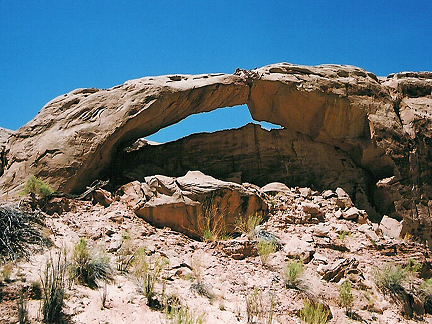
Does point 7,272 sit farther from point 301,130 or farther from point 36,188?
point 301,130

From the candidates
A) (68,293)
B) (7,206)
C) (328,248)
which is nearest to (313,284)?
(328,248)

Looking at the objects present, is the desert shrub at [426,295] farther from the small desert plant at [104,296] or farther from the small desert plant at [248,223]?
the small desert plant at [104,296]

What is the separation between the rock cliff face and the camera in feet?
37.1

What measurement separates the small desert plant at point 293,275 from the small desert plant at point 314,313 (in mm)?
538

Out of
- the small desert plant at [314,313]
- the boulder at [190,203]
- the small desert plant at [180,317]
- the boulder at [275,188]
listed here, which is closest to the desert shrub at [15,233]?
the boulder at [190,203]

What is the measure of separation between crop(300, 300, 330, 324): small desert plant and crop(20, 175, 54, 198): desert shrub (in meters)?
5.46

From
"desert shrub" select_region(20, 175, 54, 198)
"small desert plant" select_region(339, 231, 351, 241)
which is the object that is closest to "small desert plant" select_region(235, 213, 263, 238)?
"small desert plant" select_region(339, 231, 351, 241)

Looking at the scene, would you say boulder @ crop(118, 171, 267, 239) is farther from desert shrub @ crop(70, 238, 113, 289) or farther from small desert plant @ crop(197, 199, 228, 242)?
desert shrub @ crop(70, 238, 113, 289)

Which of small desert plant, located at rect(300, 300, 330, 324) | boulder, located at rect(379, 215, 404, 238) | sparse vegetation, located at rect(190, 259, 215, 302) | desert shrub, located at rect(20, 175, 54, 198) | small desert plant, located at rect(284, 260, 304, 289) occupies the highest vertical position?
desert shrub, located at rect(20, 175, 54, 198)

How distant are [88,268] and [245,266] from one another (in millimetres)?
2960

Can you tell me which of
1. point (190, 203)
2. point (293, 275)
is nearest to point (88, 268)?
point (190, 203)

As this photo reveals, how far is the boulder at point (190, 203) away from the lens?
964 cm

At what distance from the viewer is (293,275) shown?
8102 mm

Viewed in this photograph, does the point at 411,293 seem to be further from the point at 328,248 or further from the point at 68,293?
the point at 68,293
